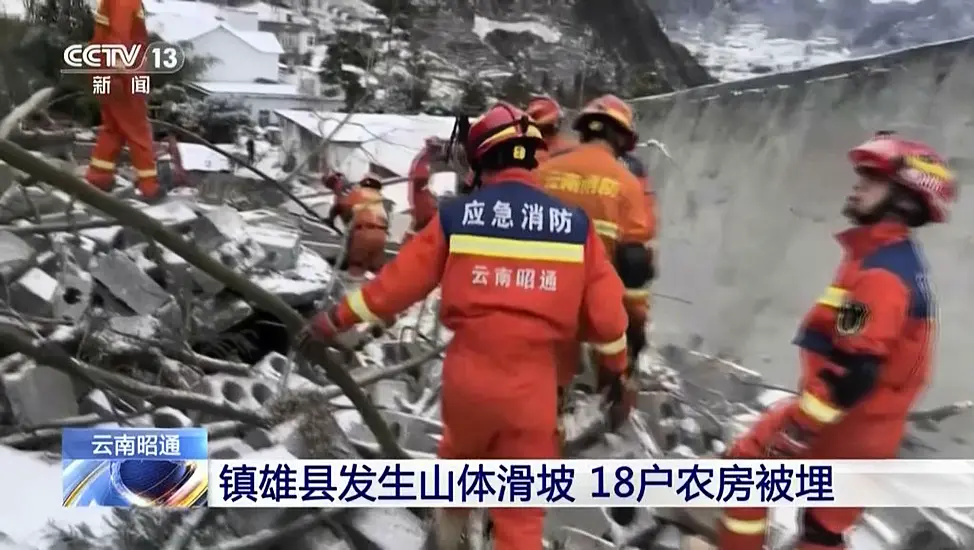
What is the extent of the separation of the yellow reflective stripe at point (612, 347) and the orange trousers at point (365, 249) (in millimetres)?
373

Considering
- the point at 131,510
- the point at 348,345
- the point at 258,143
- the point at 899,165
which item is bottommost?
the point at 131,510

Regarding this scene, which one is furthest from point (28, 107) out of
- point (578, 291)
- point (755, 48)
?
point (755, 48)

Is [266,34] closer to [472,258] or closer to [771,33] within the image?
[472,258]

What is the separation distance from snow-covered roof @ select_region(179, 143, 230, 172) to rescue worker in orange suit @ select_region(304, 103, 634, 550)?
302 mm

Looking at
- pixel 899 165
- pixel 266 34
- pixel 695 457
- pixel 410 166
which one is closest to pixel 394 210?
pixel 410 166

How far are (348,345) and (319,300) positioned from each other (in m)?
→ 0.09

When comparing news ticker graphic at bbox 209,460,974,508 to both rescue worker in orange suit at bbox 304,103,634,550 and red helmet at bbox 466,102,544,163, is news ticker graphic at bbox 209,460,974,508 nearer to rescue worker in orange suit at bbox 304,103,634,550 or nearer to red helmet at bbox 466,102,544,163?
rescue worker in orange suit at bbox 304,103,634,550

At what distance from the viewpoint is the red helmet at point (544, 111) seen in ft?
4.64

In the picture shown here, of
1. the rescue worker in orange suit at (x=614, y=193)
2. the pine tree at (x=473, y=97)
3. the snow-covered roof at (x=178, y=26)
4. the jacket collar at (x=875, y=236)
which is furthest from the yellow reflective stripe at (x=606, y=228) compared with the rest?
the snow-covered roof at (x=178, y=26)

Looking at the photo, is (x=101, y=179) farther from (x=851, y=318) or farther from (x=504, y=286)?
(x=851, y=318)

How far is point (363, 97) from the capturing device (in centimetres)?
145

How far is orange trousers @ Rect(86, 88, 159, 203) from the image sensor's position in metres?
1.40

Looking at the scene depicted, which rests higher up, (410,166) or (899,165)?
(899,165)

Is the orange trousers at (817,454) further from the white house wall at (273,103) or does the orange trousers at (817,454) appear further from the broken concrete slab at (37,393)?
the broken concrete slab at (37,393)
